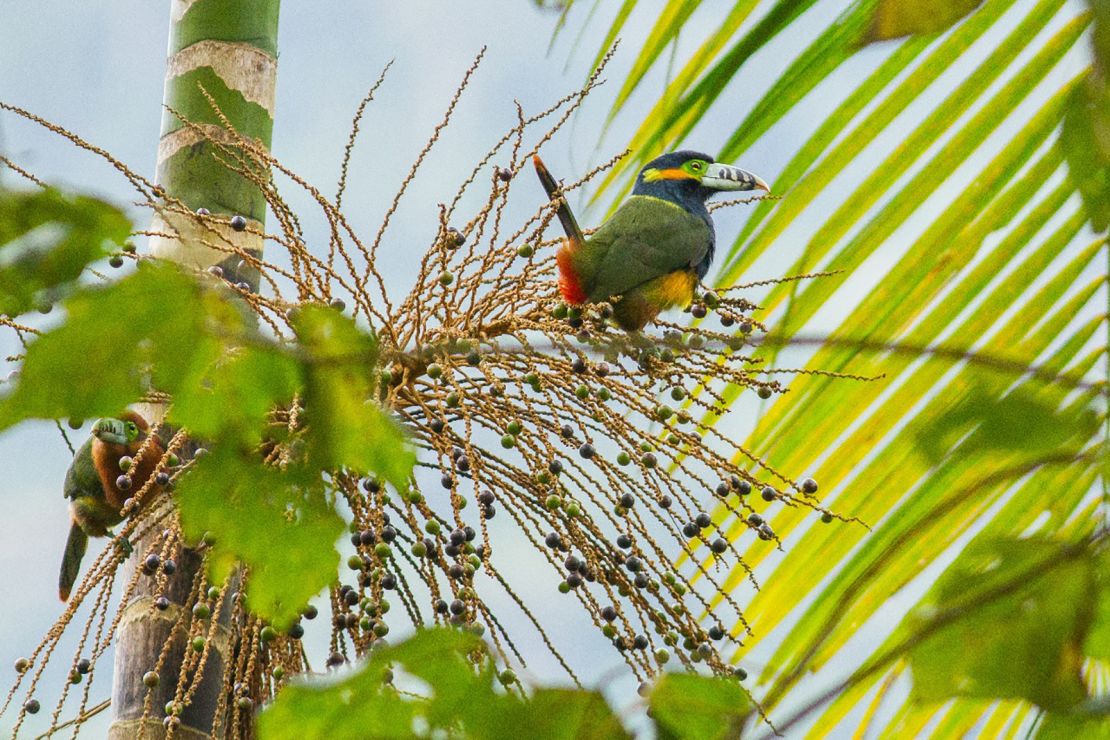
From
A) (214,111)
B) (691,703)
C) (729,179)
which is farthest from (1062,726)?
(729,179)

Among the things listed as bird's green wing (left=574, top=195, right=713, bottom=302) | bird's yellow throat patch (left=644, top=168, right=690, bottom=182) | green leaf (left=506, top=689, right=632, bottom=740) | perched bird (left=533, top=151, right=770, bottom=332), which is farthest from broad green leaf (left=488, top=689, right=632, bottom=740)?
bird's yellow throat patch (left=644, top=168, right=690, bottom=182)

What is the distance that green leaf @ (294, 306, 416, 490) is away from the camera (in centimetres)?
74

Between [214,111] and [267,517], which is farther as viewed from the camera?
[214,111]

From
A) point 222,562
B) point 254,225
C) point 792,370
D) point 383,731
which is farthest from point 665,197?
point 383,731

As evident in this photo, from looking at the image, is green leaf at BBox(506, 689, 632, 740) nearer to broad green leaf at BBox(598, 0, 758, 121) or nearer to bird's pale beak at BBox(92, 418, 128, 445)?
broad green leaf at BBox(598, 0, 758, 121)

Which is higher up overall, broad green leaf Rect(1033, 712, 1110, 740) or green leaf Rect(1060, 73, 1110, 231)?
green leaf Rect(1060, 73, 1110, 231)

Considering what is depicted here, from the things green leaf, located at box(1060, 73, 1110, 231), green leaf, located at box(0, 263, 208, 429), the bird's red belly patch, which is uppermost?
the bird's red belly patch

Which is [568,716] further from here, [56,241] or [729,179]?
[729,179]

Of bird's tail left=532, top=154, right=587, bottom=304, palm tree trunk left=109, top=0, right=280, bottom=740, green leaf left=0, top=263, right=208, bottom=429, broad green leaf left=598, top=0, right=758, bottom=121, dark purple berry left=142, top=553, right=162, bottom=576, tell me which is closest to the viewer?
green leaf left=0, top=263, right=208, bottom=429

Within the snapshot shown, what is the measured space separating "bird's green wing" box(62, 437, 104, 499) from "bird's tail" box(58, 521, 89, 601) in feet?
0.18

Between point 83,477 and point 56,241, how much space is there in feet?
4.89

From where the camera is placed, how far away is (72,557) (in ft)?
7.19

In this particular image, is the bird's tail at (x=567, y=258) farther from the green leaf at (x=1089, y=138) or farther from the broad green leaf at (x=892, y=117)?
the green leaf at (x=1089, y=138)

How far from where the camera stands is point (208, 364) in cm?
74
